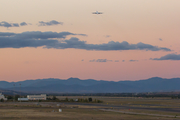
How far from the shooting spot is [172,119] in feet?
215

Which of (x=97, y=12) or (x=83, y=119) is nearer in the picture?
(x=83, y=119)

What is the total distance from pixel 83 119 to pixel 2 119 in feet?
63.2

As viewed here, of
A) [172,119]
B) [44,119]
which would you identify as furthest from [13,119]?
[172,119]

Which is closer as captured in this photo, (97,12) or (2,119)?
(2,119)

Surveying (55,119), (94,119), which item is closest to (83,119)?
(94,119)

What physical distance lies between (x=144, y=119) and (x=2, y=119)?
1324 inches

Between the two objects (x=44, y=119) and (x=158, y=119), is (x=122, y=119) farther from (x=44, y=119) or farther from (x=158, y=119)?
(x=44, y=119)

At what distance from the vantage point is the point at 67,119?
217 ft

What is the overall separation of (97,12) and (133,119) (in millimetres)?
45400

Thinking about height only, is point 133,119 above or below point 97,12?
below

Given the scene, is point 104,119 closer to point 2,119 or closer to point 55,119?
point 55,119

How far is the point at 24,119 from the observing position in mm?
66750

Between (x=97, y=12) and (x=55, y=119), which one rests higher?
(x=97, y=12)

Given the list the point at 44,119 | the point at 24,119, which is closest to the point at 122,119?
the point at 44,119
